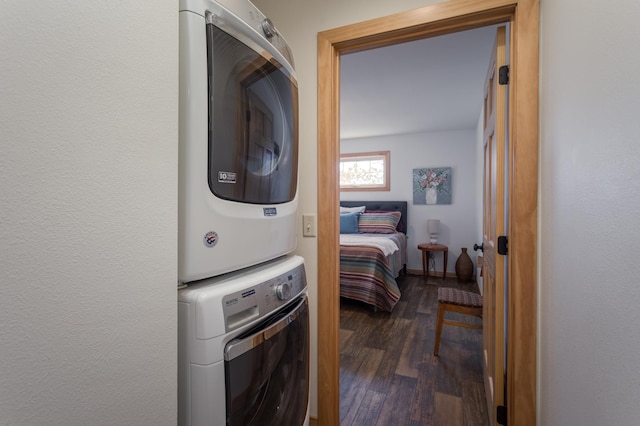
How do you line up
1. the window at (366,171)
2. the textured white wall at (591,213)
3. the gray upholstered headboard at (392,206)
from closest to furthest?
the textured white wall at (591,213)
the gray upholstered headboard at (392,206)
the window at (366,171)

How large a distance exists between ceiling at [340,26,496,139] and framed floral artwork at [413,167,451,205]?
30.2 inches

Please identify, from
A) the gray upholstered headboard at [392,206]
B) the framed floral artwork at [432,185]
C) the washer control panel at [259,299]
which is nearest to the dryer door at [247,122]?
the washer control panel at [259,299]

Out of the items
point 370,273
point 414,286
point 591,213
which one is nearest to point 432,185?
point 414,286

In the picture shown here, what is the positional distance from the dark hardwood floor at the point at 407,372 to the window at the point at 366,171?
2839mm

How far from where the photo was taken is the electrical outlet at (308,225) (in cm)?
157

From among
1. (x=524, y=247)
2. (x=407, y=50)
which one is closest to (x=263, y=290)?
(x=524, y=247)

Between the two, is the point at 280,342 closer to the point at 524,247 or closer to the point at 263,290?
the point at 263,290

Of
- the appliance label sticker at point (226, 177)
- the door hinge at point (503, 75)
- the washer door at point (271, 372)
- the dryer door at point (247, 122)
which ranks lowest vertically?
the washer door at point (271, 372)

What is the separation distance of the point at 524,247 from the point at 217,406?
125 cm

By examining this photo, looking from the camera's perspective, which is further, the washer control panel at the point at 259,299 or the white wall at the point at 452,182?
the white wall at the point at 452,182

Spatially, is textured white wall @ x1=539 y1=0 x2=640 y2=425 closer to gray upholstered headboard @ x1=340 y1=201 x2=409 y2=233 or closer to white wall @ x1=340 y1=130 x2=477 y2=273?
white wall @ x1=340 y1=130 x2=477 y2=273

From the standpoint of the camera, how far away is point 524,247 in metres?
1.21

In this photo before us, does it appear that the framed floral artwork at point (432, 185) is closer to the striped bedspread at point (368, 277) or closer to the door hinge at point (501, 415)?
the striped bedspread at point (368, 277)

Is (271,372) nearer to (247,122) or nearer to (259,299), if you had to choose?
(259,299)
